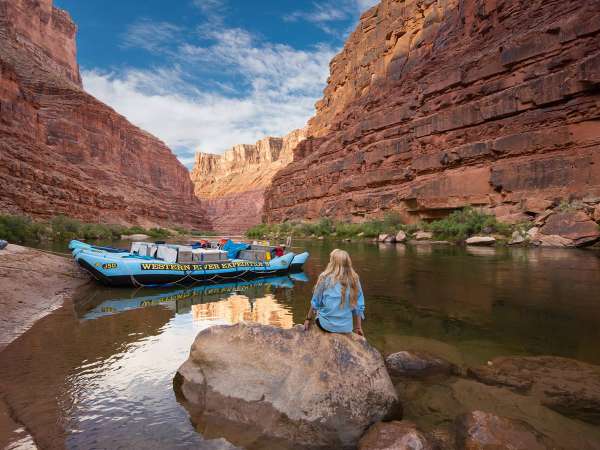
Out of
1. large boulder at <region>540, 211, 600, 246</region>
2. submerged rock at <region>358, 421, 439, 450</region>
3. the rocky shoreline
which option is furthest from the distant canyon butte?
submerged rock at <region>358, 421, 439, 450</region>

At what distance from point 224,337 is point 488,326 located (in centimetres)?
554

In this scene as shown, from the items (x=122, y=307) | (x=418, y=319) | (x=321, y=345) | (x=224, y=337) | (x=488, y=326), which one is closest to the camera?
(x=321, y=345)

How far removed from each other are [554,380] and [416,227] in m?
31.5

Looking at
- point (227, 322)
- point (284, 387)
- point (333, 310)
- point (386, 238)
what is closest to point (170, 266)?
point (227, 322)

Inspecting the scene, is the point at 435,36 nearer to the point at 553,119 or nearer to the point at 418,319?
the point at 553,119

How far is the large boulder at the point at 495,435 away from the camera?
9.83 feet

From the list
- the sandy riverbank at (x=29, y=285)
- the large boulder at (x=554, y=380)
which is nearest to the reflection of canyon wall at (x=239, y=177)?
the sandy riverbank at (x=29, y=285)

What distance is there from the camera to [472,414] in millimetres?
3355

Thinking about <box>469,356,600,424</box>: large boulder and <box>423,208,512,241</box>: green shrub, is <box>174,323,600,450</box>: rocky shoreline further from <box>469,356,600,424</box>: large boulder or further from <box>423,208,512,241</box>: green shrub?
<box>423,208,512,241</box>: green shrub

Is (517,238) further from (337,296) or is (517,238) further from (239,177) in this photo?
(239,177)

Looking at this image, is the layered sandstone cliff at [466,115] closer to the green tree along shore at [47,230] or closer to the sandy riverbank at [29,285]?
the sandy riverbank at [29,285]

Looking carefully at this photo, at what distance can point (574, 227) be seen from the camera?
2166 centimetres

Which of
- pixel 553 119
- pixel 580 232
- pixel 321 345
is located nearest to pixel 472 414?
pixel 321 345

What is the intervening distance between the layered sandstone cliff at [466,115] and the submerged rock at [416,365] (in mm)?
25608
